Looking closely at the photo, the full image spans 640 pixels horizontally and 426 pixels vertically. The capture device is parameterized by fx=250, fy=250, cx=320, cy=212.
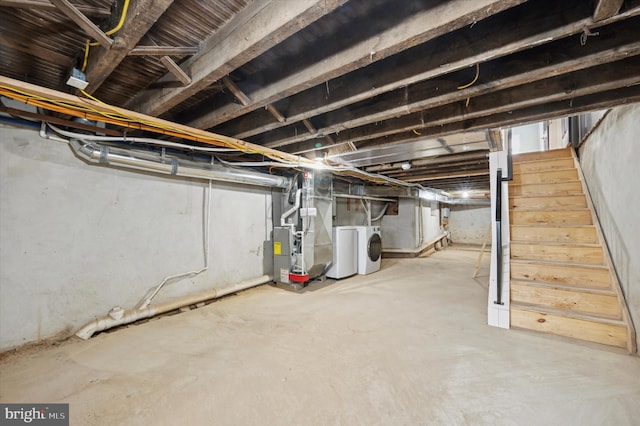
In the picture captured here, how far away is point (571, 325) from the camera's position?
A: 2051 millimetres

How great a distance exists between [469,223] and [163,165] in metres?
9.34

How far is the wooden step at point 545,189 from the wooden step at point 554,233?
502mm

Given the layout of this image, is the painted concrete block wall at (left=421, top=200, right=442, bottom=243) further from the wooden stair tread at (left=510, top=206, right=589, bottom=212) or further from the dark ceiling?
the dark ceiling

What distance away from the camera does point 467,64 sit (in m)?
1.26

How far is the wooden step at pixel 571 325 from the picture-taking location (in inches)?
74.5

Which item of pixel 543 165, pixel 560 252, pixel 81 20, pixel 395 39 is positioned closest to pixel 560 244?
pixel 560 252

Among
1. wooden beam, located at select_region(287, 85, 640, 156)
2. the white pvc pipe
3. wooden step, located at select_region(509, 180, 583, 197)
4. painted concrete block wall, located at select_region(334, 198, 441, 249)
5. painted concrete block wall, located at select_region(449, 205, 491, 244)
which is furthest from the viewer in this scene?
painted concrete block wall, located at select_region(449, 205, 491, 244)

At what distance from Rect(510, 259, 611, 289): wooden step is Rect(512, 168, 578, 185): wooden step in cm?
123

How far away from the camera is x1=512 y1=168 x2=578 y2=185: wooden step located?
3068 millimetres

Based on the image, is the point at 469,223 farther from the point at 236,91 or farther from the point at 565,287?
the point at 236,91

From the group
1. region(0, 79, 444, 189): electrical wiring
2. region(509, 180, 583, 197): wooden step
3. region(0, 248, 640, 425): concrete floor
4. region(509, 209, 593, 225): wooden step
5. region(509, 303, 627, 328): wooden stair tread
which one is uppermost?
region(0, 79, 444, 189): electrical wiring

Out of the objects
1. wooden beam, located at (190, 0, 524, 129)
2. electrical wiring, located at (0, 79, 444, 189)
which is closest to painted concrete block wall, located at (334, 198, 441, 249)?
electrical wiring, located at (0, 79, 444, 189)

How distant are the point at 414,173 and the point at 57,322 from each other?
187 inches

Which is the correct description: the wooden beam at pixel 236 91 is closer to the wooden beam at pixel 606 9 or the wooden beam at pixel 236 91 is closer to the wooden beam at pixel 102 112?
the wooden beam at pixel 102 112
